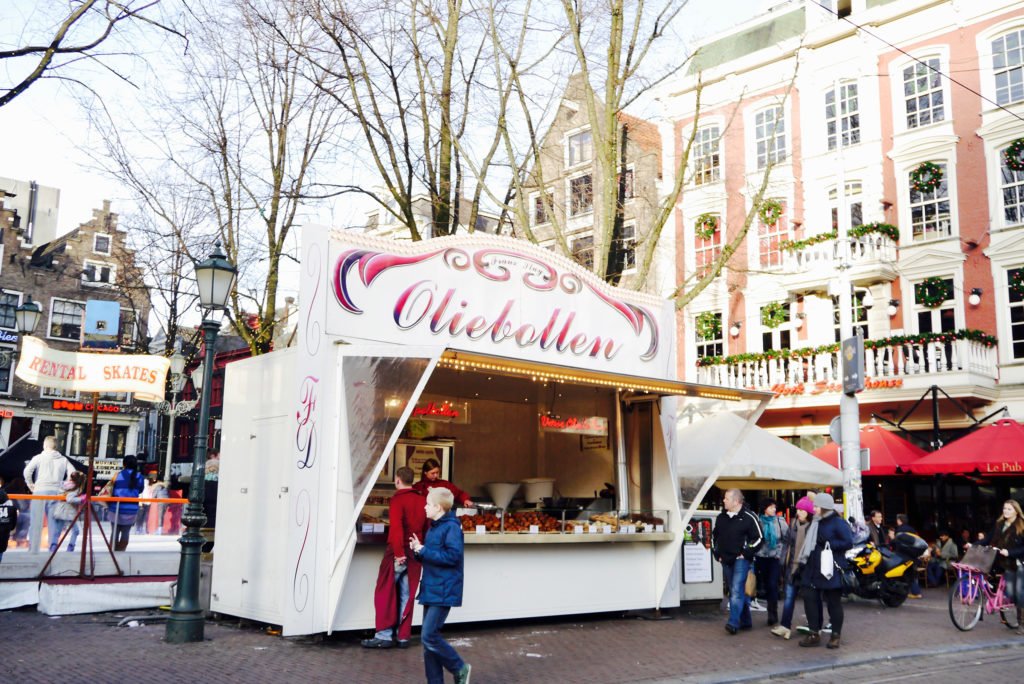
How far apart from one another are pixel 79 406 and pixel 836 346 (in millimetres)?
36243

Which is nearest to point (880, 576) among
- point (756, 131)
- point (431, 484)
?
point (431, 484)

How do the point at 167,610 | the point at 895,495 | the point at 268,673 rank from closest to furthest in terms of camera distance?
the point at 268,673, the point at 167,610, the point at 895,495

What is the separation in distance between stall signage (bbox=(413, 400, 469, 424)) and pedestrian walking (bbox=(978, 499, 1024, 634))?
748cm

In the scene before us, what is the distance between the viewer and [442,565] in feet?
22.8

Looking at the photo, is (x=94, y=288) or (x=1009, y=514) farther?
(x=94, y=288)

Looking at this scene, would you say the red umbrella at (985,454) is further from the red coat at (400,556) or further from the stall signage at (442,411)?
the red coat at (400,556)

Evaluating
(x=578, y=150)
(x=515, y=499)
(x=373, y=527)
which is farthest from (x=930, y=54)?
(x=373, y=527)

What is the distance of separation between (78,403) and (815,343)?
35481mm

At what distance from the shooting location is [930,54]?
2378cm

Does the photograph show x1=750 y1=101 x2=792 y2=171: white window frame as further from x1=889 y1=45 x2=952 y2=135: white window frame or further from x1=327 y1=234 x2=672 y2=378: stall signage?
x1=327 y1=234 x2=672 y2=378: stall signage

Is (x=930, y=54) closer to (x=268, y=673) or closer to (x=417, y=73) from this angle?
(x=417, y=73)

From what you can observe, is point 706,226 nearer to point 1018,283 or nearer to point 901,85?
point 901,85

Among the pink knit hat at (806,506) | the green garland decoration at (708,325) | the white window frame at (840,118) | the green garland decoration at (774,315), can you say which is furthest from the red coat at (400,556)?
the white window frame at (840,118)

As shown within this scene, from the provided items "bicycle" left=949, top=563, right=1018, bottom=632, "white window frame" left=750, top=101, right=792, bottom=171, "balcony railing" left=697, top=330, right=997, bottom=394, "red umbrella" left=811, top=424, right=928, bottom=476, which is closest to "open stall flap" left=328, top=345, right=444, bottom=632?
"bicycle" left=949, top=563, right=1018, bottom=632
